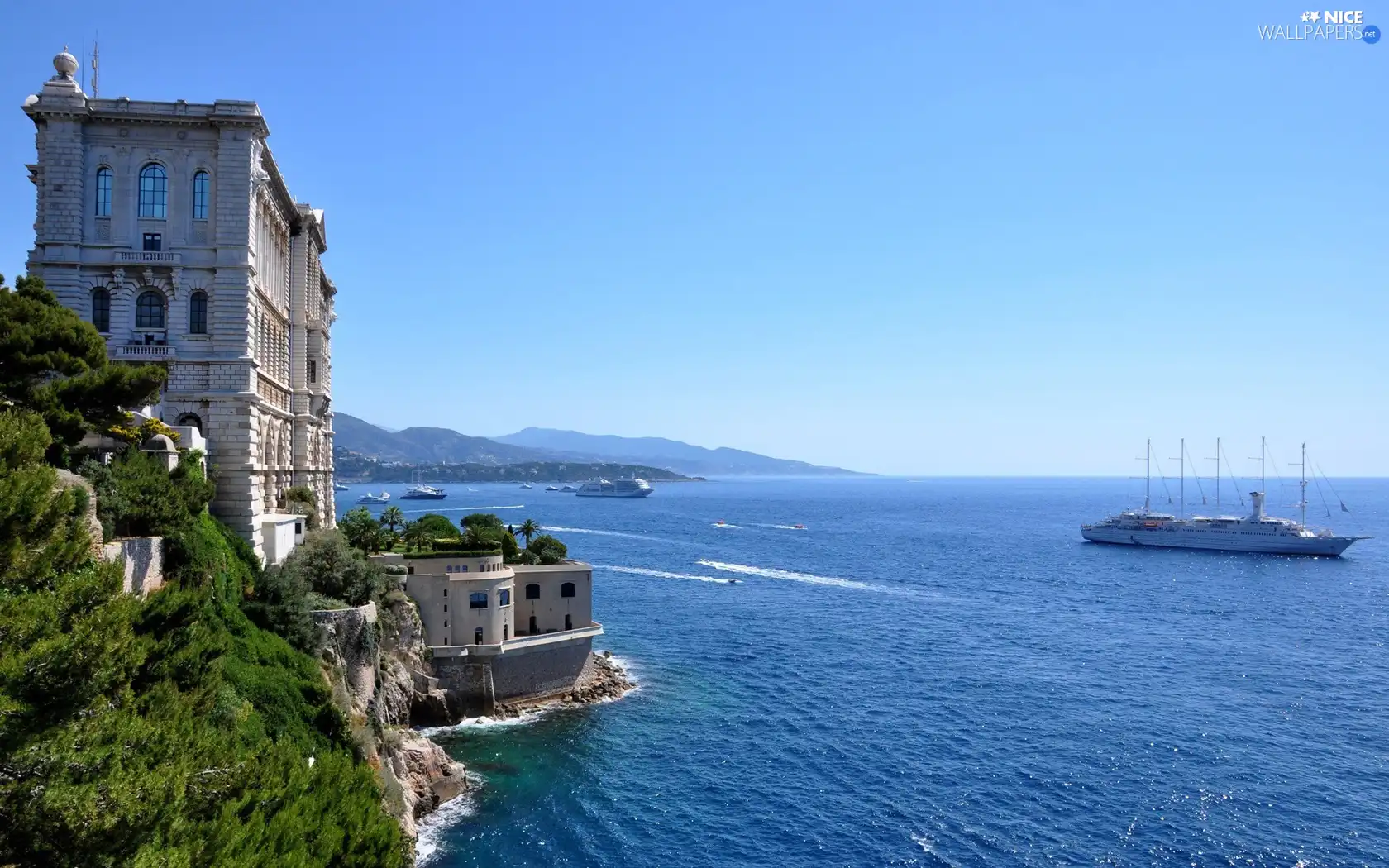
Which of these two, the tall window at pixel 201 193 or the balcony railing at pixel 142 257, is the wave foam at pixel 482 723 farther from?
the tall window at pixel 201 193

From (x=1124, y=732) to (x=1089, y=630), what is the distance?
89.3 ft

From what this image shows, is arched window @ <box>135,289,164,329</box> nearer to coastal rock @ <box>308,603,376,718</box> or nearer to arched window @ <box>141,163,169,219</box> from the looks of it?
arched window @ <box>141,163,169,219</box>

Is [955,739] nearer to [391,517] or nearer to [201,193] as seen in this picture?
[391,517]

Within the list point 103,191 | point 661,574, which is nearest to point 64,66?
point 103,191

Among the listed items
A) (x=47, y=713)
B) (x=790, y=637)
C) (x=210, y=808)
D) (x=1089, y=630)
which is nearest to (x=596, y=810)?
(x=210, y=808)

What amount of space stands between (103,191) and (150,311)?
223 inches

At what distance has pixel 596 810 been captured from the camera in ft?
123

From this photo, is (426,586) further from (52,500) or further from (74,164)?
(52,500)

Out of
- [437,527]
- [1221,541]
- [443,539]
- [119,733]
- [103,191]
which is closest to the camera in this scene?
[119,733]

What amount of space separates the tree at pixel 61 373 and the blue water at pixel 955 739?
2015 cm

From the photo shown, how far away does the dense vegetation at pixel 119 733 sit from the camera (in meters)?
14.5

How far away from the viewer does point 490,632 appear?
51.2 m

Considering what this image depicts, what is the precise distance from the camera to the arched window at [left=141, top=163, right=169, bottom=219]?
4009 centimetres

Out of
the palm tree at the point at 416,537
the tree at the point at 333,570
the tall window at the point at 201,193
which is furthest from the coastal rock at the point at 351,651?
the tall window at the point at 201,193
